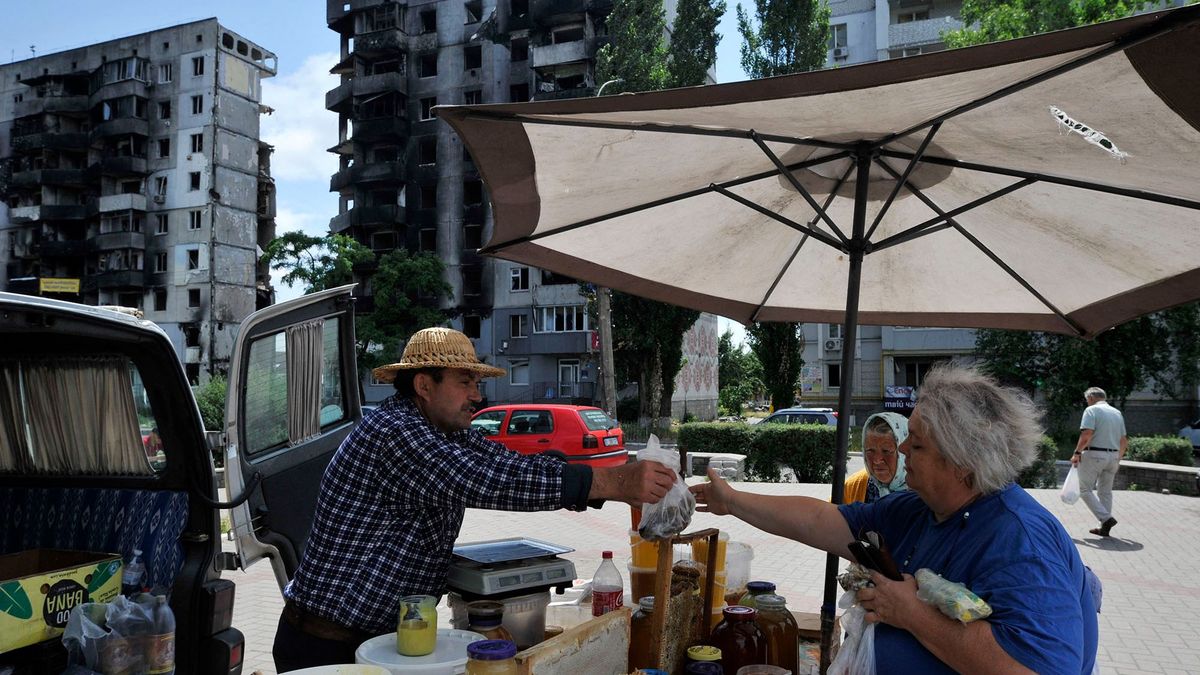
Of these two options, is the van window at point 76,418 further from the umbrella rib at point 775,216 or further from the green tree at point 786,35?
the green tree at point 786,35

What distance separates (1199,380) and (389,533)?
107 ft

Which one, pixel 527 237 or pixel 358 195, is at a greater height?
pixel 358 195

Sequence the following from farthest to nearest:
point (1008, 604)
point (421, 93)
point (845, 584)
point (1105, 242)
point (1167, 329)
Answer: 1. point (421, 93)
2. point (1167, 329)
3. point (1105, 242)
4. point (845, 584)
5. point (1008, 604)

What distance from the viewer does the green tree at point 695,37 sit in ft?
102

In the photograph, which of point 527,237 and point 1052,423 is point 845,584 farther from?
point 1052,423

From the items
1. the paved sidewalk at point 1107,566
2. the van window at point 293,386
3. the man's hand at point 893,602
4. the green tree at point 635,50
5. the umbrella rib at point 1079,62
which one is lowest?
the paved sidewalk at point 1107,566

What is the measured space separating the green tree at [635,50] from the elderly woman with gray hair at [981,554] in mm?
27851

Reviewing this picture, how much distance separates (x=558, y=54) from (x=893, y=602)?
43.9 meters

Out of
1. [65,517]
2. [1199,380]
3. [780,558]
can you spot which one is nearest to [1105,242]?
[65,517]

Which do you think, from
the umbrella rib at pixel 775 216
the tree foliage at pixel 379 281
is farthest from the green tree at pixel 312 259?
the umbrella rib at pixel 775 216

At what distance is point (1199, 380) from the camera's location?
90.2 ft

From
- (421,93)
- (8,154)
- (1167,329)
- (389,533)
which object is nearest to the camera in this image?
(389,533)

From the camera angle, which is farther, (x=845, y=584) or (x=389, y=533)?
(x=389, y=533)

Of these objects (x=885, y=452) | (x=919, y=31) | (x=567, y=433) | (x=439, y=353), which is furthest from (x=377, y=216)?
(x=439, y=353)
